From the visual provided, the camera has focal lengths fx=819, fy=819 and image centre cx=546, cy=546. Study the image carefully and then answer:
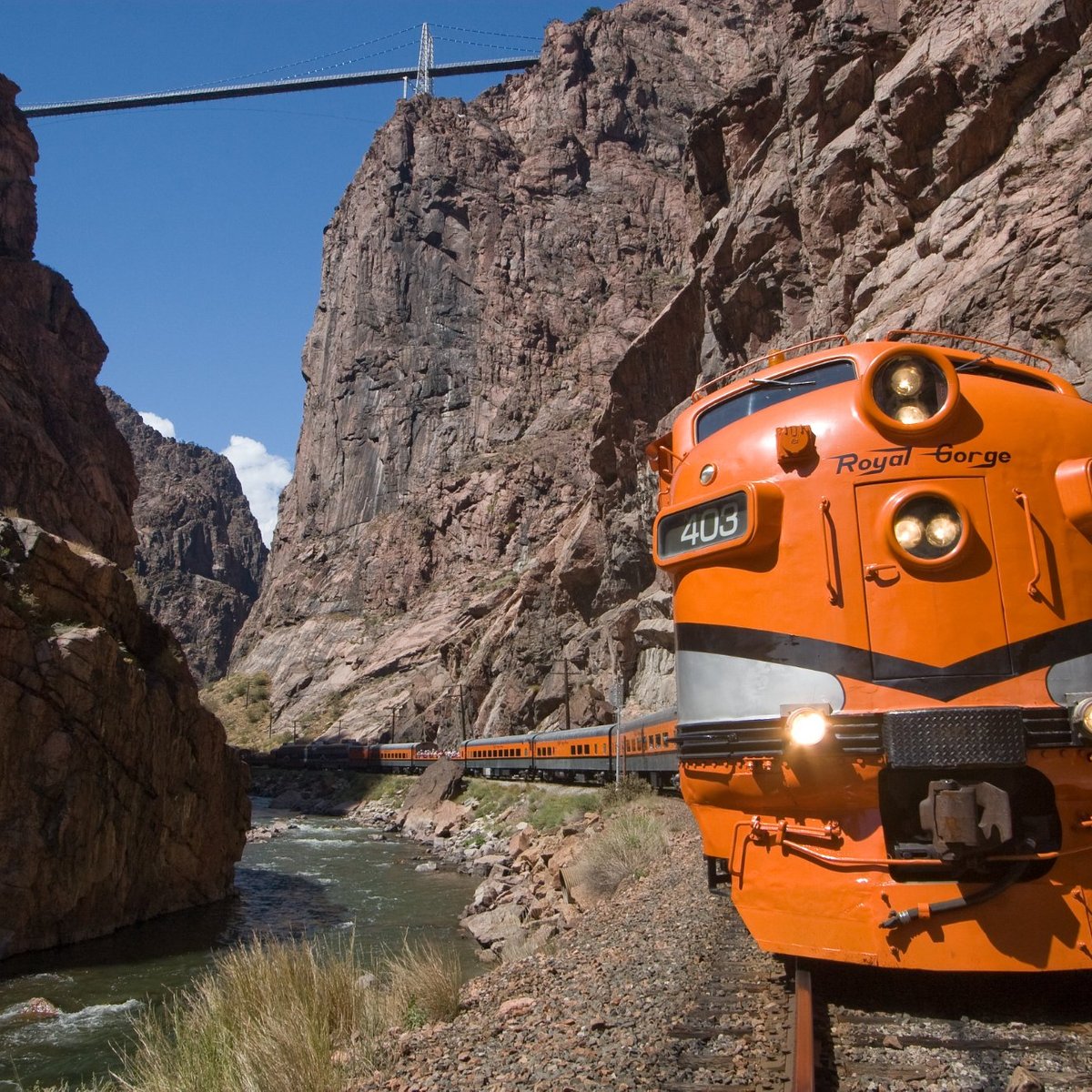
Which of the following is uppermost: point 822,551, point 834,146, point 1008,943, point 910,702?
point 834,146

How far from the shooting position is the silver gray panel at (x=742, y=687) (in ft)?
14.1

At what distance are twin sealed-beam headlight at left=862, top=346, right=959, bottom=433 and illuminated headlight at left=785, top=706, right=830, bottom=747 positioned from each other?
1637mm

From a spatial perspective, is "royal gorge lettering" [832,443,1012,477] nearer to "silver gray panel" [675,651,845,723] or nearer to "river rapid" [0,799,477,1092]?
"silver gray panel" [675,651,845,723]

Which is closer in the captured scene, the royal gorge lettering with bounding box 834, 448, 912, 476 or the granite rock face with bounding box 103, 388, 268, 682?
the royal gorge lettering with bounding box 834, 448, 912, 476

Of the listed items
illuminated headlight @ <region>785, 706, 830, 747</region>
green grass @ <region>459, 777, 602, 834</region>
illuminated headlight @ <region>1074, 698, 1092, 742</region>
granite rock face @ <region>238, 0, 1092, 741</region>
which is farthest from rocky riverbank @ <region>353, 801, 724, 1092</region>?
green grass @ <region>459, 777, 602, 834</region>

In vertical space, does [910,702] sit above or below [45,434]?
below

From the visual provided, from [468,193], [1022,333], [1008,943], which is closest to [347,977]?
[1008,943]

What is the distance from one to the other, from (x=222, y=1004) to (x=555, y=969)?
2.69 meters

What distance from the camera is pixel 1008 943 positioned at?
3.78 m

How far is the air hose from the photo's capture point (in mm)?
3839

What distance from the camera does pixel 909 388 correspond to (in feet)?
15.1

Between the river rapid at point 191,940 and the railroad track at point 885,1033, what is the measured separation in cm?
513

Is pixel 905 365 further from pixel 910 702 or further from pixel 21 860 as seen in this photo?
pixel 21 860

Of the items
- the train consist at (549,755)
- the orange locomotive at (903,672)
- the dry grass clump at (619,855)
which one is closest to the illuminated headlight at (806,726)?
the orange locomotive at (903,672)
